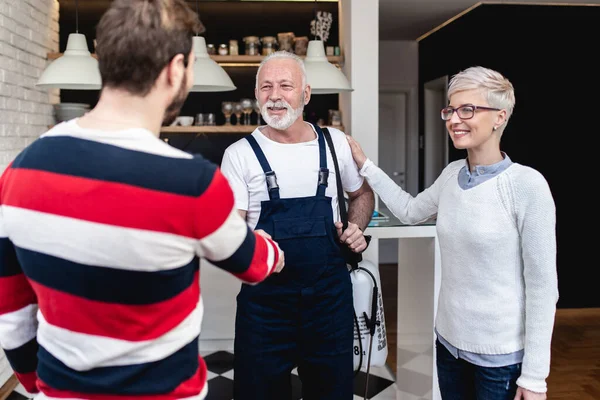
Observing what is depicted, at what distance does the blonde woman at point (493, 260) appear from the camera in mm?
1566

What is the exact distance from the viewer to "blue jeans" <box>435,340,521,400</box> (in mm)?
1632

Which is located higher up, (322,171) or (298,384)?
(322,171)

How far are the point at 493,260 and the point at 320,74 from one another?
1970mm

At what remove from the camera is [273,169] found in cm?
212

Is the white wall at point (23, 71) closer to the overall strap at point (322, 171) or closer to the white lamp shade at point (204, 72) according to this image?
the white lamp shade at point (204, 72)

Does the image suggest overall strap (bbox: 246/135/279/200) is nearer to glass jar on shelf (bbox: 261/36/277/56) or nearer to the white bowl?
the white bowl

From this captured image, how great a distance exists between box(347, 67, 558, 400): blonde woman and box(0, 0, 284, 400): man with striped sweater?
799mm

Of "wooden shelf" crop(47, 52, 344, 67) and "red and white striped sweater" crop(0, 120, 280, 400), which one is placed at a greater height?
"wooden shelf" crop(47, 52, 344, 67)

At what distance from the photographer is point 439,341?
1823 mm

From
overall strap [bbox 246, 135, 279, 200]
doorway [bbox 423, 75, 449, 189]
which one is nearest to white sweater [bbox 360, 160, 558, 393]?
overall strap [bbox 246, 135, 279, 200]

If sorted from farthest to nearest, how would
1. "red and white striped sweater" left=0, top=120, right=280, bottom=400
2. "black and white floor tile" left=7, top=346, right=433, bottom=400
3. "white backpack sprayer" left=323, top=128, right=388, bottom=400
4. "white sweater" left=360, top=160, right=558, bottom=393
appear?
"black and white floor tile" left=7, top=346, right=433, bottom=400 → "white backpack sprayer" left=323, top=128, right=388, bottom=400 → "white sweater" left=360, top=160, right=558, bottom=393 → "red and white striped sweater" left=0, top=120, right=280, bottom=400

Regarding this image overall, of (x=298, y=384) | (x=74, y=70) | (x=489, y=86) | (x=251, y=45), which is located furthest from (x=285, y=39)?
(x=489, y=86)

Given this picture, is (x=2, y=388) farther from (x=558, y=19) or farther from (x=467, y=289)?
(x=558, y=19)

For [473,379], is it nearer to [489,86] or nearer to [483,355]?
[483,355]
